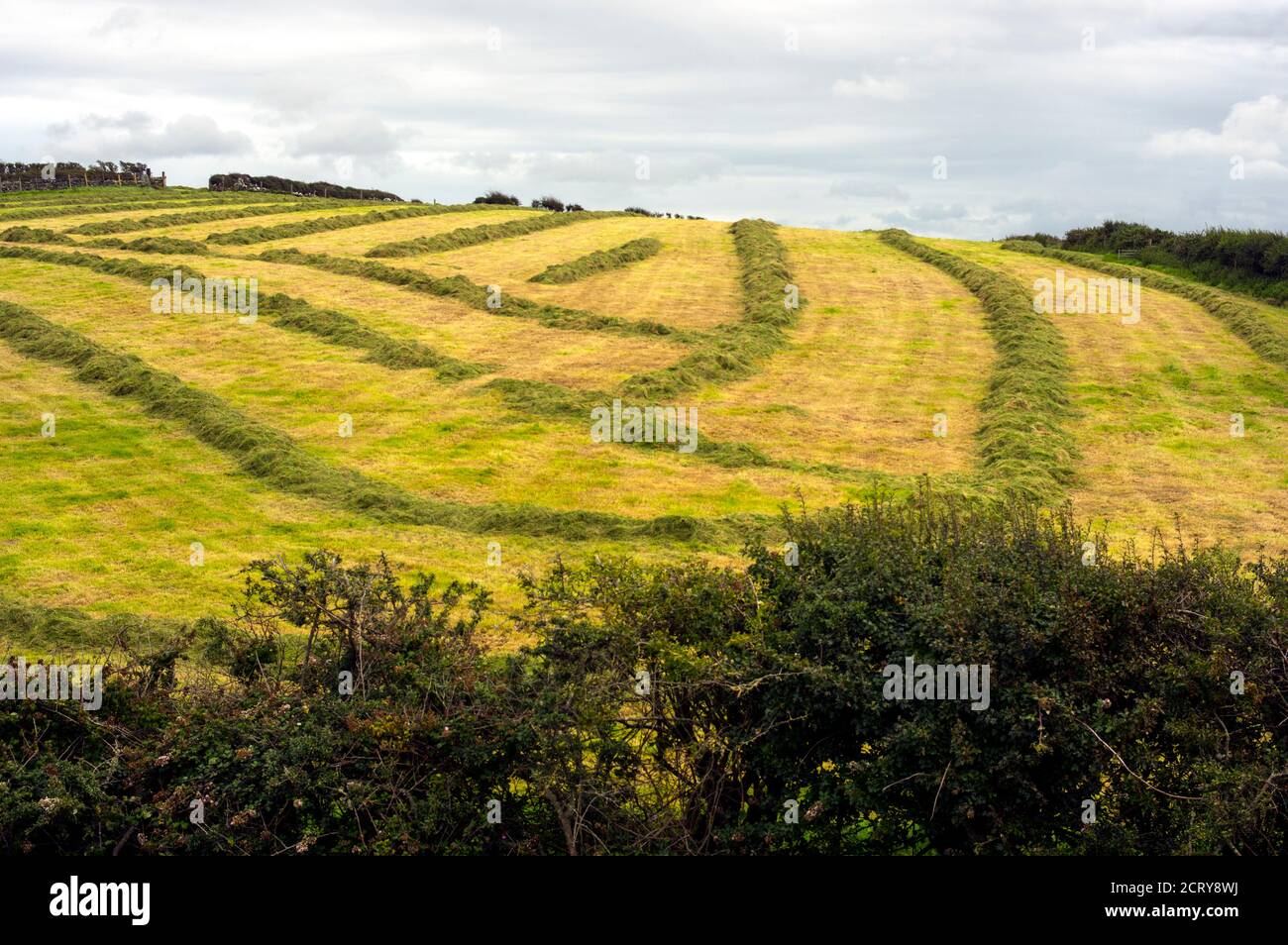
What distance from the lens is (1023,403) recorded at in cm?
2600

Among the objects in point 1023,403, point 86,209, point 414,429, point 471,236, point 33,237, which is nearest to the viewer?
point 414,429

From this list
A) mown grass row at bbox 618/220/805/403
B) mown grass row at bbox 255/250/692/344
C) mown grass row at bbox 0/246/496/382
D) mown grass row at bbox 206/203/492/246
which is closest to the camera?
mown grass row at bbox 618/220/805/403

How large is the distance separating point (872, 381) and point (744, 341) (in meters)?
4.27

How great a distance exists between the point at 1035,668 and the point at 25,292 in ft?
121

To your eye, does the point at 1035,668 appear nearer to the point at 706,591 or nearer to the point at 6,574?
the point at 706,591

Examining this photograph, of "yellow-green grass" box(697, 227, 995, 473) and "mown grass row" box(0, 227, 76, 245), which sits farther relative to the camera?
"mown grass row" box(0, 227, 76, 245)

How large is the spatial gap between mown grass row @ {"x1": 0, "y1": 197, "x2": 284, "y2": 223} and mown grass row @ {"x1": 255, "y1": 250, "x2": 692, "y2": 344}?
1863 centimetres

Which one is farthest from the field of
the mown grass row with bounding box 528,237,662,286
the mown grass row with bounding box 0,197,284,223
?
the mown grass row with bounding box 0,197,284,223

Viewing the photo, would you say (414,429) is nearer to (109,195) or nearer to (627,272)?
(627,272)

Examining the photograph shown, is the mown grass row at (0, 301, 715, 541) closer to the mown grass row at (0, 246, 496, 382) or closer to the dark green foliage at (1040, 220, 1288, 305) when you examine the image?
the mown grass row at (0, 246, 496, 382)

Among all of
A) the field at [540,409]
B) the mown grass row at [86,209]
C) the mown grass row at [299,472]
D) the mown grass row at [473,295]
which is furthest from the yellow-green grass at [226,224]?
the mown grass row at [299,472]

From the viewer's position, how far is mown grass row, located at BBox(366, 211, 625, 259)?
44719 millimetres

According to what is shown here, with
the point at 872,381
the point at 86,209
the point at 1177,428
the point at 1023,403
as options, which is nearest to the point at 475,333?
the point at 872,381

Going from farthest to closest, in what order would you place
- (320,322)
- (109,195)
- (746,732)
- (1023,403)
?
(109,195) < (320,322) < (1023,403) < (746,732)
